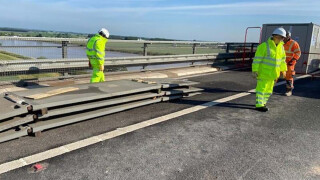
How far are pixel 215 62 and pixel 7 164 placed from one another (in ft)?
39.7

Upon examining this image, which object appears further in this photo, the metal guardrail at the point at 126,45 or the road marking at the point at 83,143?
the metal guardrail at the point at 126,45

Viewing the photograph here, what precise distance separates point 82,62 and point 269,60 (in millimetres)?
4989

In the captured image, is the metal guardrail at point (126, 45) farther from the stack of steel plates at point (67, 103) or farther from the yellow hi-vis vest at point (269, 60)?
the yellow hi-vis vest at point (269, 60)

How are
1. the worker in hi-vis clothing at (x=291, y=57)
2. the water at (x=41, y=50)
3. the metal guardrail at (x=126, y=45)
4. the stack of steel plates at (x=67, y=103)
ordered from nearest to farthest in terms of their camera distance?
1. the stack of steel plates at (x=67, y=103)
2. the water at (x=41, y=50)
3. the metal guardrail at (x=126, y=45)
4. the worker in hi-vis clothing at (x=291, y=57)

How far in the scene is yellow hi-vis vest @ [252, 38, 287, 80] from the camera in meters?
5.98

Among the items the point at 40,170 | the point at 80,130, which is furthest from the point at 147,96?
the point at 40,170

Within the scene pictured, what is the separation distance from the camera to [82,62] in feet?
25.8

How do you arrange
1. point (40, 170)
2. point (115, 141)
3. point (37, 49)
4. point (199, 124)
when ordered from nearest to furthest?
point (40, 170) < point (115, 141) < point (199, 124) < point (37, 49)

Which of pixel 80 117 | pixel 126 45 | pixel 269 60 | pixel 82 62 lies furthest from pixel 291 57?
pixel 80 117

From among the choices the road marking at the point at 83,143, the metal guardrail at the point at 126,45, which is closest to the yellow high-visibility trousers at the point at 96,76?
the metal guardrail at the point at 126,45

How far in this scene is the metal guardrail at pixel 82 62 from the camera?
6.46m

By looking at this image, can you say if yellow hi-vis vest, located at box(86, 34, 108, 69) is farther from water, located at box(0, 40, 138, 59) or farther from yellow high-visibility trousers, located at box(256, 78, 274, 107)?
yellow high-visibility trousers, located at box(256, 78, 274, 107)

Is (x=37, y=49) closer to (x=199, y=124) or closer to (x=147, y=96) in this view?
(x=147, y=96)

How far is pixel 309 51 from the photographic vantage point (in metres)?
13.6
